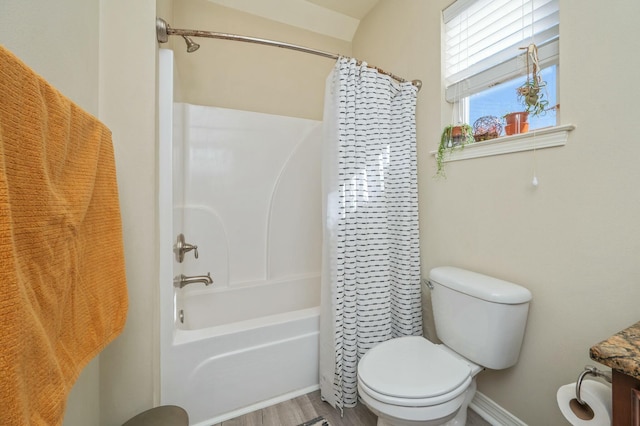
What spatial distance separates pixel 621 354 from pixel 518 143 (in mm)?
925

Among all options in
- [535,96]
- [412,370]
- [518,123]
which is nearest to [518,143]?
[518,123]

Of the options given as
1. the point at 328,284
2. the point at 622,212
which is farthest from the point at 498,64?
the point at 328,284

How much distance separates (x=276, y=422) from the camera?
4.40 ft

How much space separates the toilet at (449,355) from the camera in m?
0.96

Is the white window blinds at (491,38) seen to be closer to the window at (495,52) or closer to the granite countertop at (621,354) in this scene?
the window at (495,52)

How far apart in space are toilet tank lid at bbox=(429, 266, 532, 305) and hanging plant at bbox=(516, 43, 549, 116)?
80 cm

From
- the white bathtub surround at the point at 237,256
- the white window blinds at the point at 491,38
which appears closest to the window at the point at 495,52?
the white window blinds at the point at 491,38

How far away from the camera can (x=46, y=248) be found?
1.60ft

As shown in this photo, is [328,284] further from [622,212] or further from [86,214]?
[622,212]

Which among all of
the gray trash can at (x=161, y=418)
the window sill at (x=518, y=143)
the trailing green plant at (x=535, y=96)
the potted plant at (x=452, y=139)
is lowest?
the gray trash can at (x=161, y=418)

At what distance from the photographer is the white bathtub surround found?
49.3 inches

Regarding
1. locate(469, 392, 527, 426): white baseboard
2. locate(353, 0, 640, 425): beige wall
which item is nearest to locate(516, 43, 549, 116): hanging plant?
locate(353, 0, 640, 425): beige wall

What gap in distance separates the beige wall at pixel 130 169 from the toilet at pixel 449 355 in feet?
3.08

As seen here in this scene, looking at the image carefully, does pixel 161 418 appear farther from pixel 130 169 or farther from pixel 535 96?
pixel 535 96
